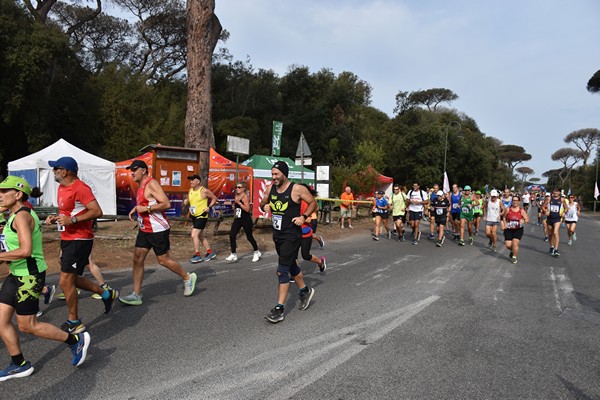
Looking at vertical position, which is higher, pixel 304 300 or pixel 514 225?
pixel 514 225

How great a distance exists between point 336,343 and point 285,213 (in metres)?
1.57

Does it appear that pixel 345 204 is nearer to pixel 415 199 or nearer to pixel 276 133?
pixel 415 199

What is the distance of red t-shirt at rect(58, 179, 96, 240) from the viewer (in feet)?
14.3

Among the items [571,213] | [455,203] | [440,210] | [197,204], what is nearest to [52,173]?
[197,204]

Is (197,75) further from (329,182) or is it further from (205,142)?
(329,182)

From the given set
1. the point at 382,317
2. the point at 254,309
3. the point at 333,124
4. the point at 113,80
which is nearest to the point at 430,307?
the point at 382,317

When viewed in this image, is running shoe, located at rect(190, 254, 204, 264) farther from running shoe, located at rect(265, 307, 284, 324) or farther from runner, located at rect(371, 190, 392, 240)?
runner, located at rect(371, 190, 392, 240)

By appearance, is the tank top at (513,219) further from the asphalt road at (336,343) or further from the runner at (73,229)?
the runner at (73,229)

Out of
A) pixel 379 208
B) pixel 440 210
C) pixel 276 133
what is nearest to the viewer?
pixel 440 210

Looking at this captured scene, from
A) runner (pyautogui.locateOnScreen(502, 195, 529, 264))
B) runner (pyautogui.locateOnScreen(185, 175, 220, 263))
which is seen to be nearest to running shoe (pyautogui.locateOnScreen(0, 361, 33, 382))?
runner (pyautogui.locateOnScreen(185, 175, 220, 263))

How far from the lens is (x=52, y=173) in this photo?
629 inches

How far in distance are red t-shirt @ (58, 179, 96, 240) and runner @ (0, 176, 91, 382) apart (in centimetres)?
87

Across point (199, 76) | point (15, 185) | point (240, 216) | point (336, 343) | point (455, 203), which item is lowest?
point (336, 343)

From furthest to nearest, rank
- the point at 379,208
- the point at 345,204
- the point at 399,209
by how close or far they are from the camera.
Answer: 1. the point at 345,204
2. the point at 379,208
3. the point at 399,209
